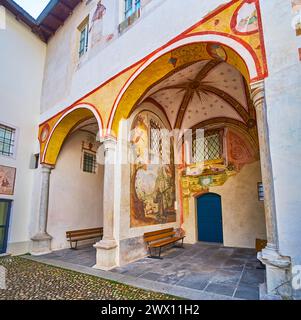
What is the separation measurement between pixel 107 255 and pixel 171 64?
5195 millimetres

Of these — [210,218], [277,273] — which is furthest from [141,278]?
[210,218]

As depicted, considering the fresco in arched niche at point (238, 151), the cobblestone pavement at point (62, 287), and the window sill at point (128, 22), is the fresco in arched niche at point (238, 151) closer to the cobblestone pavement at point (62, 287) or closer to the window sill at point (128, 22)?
the window sill at point (128, 22)

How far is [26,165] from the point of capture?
28.4ft

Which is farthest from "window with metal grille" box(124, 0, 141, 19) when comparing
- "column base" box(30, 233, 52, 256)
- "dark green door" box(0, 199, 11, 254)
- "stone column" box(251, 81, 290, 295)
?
"column base" box(30, 233, 52, 256)

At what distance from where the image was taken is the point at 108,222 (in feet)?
18.9

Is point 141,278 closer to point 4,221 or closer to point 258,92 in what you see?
point 258,92

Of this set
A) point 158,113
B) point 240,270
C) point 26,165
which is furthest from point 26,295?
point 158,113

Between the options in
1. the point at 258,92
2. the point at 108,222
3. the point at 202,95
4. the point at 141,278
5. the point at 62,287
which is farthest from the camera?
the point at 202,95

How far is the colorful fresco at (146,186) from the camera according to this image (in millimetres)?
6738

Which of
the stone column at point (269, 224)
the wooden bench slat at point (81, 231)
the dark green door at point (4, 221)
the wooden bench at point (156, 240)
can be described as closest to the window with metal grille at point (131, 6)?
the stone column at point (269, 224)

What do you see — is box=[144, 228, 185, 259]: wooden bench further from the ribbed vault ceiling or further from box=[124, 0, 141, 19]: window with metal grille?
box=[124, 0, 141, 19]: window with metal grille

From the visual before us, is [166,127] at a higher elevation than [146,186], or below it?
higher

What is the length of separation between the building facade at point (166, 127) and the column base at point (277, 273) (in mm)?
16
